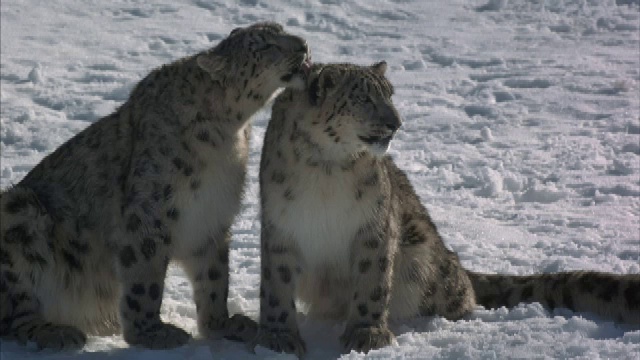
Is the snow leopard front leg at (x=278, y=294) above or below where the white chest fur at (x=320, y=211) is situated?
below

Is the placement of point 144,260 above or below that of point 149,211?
below

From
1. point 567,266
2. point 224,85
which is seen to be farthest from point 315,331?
point 567,266

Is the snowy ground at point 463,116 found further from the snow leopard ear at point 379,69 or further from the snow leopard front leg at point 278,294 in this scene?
the snow leopard ear at point 379,69

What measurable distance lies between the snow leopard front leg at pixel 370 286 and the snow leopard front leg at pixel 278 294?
0.93 feet

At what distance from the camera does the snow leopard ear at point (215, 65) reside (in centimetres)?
654

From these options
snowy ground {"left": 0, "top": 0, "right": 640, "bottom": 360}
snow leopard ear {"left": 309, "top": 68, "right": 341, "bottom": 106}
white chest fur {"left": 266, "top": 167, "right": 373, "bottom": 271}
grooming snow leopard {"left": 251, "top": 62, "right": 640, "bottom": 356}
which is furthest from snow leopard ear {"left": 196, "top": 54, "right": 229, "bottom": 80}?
snowy ground {"left": 0, "top": 0, "right": 640, "bottom": 360}

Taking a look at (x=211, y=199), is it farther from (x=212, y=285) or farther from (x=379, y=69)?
(x=379, y=69)

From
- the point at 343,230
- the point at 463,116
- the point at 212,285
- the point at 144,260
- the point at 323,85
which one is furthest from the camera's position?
the point at 463,116

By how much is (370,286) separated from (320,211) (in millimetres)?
489

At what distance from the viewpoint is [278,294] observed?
6426 mm

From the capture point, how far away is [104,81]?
12414 millimetres

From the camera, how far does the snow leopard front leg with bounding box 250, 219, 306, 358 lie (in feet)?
20.9

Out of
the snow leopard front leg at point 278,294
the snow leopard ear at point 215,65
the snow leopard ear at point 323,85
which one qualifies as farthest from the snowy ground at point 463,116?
the snow leopard ear at point 323,85

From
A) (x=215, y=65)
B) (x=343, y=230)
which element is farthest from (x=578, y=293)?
(x=215, y=65)
